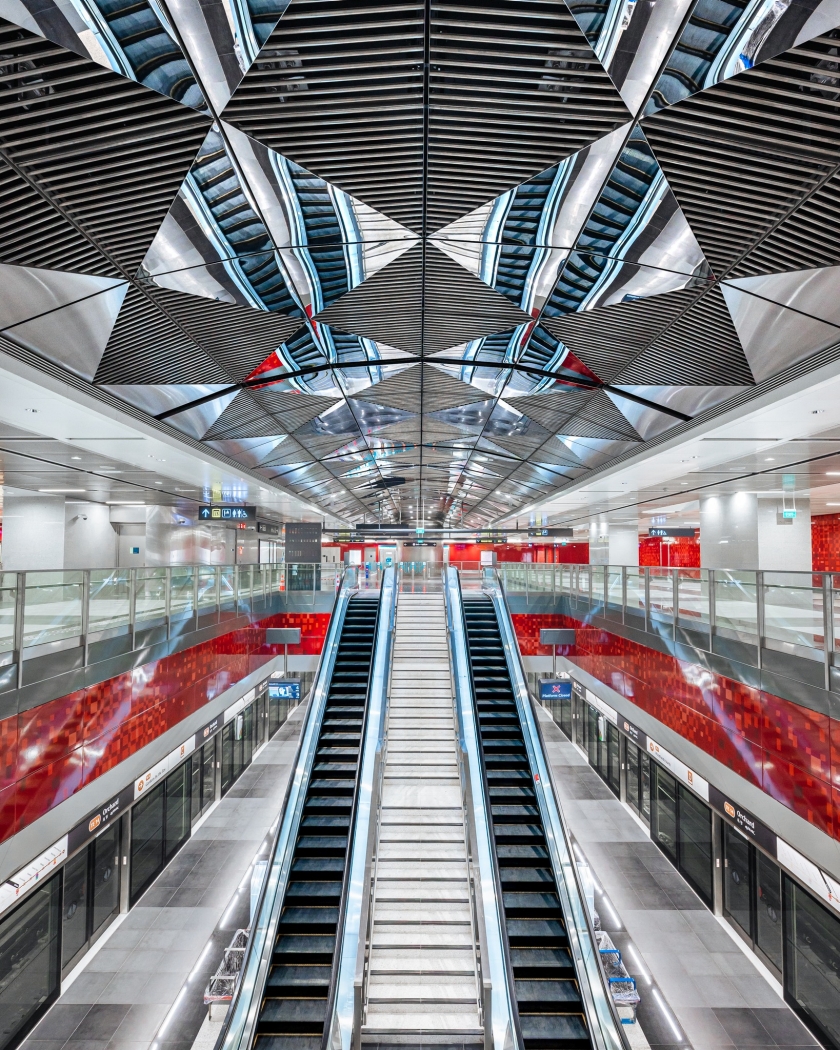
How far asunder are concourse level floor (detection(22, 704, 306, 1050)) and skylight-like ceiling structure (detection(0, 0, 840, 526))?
7.85 metres

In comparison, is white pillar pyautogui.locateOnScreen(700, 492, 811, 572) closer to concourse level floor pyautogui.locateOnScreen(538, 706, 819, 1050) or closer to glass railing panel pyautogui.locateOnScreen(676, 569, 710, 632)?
glass railing panel pyautogui.locateOnScreen(676, 569, 710, 632)

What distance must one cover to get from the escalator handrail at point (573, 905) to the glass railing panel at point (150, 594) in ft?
20.1

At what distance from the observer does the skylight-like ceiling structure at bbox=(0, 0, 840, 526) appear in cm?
360

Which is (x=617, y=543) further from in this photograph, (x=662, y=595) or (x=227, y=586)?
(x=227, y=586)

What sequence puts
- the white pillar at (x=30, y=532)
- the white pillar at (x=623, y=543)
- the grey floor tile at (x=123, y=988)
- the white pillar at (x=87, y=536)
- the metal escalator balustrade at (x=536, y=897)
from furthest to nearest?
the white pillar at (x=623, y=543) < the white pillar at (x=87, y=536) < the white pillar at (x=30, y=532) < the grey floor tile at (x=123, y=988) < the metal escalator balustrade at (x=536, y=897)

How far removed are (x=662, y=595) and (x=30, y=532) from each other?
15.4m

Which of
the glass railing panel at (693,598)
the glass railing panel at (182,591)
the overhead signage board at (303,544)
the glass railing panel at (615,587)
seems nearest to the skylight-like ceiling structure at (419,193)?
the glass railing panel at (693,598)

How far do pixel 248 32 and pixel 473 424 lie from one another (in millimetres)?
10925

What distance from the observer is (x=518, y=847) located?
8250mm

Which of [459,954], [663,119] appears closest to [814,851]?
[459,954]

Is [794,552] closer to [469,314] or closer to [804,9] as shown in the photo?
[469,314]

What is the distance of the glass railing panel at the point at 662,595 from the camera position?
34.8ft

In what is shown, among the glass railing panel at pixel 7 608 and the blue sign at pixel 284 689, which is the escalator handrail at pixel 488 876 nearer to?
the glass railing panel at pixel 7 608

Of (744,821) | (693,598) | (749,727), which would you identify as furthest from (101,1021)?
(693,598)
